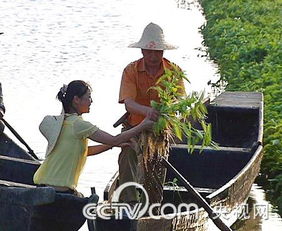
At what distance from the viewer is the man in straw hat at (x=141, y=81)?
8312mm

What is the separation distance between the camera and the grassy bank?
473 inches

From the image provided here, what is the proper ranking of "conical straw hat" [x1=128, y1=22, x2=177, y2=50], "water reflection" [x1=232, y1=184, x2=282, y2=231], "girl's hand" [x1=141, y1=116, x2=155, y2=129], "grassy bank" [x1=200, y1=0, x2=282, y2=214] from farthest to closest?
"grassy bank" [x1=200, y1=0, x2=282, y2=214]
"water reflection" [x1=232, y1=184, x2=282, y2=231]
"conical straw hat" [x1=128, y1=22, x2=177, y2=50]
"girl's hand" [x1=141, y1=116, x2=155, y2=129]

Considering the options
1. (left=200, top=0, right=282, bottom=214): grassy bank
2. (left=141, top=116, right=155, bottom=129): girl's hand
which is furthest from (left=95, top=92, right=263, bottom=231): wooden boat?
(left=141, top=116, right=155, bottom=129): girl's hand

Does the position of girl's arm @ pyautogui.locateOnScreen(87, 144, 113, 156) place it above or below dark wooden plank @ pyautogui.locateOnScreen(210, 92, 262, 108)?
below

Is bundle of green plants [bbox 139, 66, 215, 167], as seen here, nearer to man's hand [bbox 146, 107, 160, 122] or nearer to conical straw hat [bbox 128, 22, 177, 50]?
man's hand [bbox 146, 107, 160, 122]

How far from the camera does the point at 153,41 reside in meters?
8.32

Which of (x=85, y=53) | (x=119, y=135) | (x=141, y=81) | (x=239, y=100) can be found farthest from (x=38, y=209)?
(x=85, y=53)

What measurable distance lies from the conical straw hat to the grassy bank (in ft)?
9.90

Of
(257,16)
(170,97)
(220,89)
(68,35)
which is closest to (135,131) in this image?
(170,97)

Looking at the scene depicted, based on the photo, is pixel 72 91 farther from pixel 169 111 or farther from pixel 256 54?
pixel 256 54

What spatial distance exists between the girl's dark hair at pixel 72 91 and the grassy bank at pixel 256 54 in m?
3.77

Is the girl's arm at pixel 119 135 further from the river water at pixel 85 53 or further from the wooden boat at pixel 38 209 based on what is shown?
the river water at pixel 85 53

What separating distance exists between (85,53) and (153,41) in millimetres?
15857

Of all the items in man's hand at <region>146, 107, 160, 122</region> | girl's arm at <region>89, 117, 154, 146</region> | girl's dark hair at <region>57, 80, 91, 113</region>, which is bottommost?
girl's arm at <region>89, 117, 154, 146</region>
